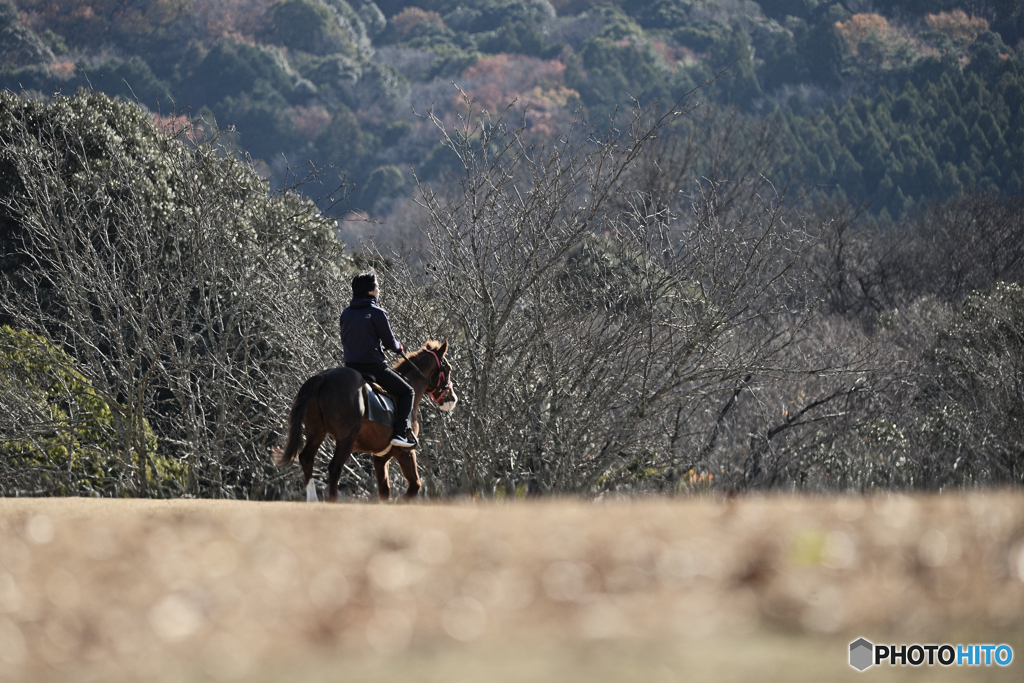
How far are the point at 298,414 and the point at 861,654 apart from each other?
6.00 meters

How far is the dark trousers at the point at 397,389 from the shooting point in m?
8.84

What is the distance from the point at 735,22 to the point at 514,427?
9632 cm

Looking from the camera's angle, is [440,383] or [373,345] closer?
[373,345]

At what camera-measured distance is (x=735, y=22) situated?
3880 inches

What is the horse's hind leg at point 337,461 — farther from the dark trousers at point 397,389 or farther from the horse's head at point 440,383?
the horse's head at point 440,383

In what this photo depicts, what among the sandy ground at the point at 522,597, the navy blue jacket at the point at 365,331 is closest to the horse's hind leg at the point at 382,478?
the navy blue jacket at the point at 365,331

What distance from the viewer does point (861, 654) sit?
3391mm

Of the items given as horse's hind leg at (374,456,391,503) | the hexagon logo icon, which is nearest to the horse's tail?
horse's hind leg at (374,456,391,503)

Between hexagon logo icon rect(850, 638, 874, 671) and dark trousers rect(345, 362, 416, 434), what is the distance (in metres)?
5.92

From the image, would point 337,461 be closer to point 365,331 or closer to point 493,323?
point 365,331

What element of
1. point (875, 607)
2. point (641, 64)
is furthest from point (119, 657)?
point (641, 64)

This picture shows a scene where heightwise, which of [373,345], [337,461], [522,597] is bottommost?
[337,461]

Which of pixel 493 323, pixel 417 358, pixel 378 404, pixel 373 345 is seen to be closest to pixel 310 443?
pixel 378 404

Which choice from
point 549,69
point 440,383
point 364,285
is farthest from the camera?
point 549,69
